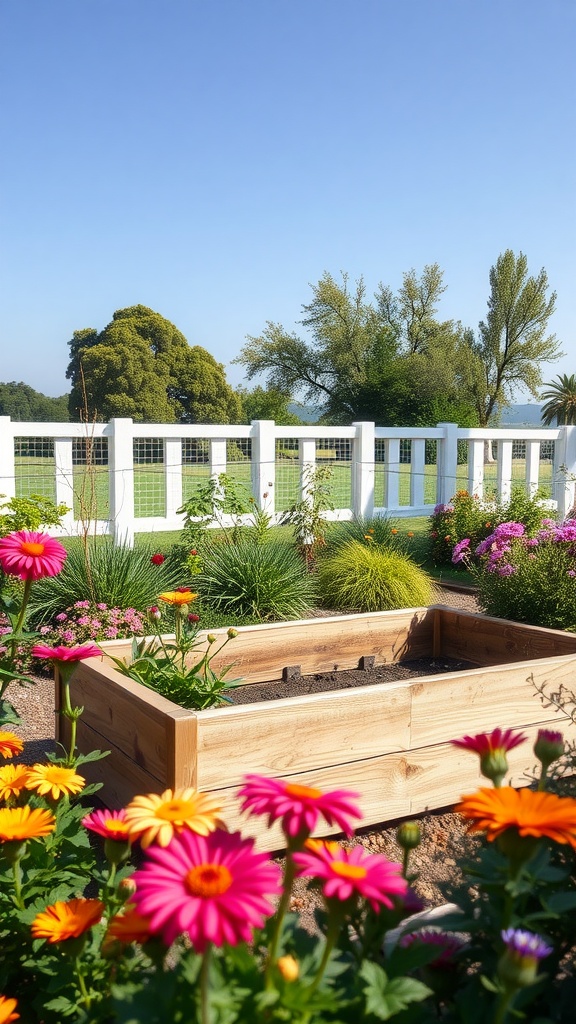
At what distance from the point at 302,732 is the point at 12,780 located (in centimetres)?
133

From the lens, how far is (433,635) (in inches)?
160

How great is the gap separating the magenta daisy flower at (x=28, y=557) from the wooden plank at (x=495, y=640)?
2407 millimetres

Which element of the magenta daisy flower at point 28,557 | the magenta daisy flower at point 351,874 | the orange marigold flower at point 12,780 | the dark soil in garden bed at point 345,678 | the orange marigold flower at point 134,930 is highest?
the magenta daisy flower at point 28,557

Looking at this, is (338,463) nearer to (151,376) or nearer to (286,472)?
(286,472)

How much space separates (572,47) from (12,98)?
1038 centimetres

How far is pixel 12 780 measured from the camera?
1.37 metres

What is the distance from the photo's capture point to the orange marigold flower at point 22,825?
1107 millimetres

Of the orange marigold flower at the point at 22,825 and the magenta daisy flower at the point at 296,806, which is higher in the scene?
the magenta daisy flower at the point at 296,806

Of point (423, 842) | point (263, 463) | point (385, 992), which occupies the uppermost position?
point (263, 463)

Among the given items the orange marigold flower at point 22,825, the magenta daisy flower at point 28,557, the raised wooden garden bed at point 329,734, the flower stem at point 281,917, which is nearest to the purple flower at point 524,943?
the flower stem at point 281,917

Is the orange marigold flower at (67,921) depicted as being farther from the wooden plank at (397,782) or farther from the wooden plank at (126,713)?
the wooden plank at (397,782)

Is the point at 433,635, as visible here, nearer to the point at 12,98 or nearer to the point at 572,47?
the point at 572,47

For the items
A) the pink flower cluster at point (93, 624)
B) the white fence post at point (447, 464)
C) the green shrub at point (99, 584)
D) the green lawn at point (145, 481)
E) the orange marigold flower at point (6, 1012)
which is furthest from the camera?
the white fence post at point (447, 464)

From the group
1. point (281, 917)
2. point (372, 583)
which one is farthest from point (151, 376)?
point (281, 917)
